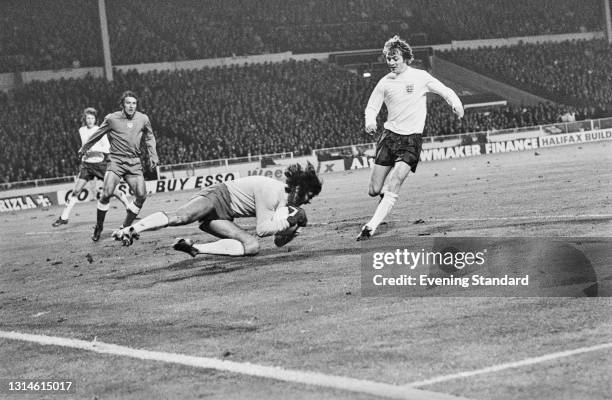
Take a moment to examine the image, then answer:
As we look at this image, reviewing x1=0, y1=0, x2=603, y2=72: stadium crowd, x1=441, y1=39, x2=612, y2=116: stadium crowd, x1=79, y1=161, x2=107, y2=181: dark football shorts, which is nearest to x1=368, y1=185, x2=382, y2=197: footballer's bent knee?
x1=79, y1=161, x2=107, y2=181: dark football shorts

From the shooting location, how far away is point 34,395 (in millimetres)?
5711

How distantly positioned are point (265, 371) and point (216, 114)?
38938mm

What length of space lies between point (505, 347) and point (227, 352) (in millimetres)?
1814

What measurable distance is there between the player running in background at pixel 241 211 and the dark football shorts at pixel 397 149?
8.60 ft

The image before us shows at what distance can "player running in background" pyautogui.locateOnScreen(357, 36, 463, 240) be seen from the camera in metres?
12.3

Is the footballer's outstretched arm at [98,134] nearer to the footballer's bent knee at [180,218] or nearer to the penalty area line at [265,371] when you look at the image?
the footballer's bent knee at [180,218]

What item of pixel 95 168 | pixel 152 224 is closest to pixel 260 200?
pixel 152 224

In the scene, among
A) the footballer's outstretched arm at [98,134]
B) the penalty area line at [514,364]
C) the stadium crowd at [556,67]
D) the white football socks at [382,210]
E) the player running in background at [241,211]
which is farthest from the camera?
the stadium crowd at [556,67]

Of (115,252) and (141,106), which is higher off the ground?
(141,106)

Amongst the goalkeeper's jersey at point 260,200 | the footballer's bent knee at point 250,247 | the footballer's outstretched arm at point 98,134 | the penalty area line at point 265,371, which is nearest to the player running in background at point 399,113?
the footballer's bent knee at point 250,247

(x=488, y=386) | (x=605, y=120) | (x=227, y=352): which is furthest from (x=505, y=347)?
(x=605, y=120)

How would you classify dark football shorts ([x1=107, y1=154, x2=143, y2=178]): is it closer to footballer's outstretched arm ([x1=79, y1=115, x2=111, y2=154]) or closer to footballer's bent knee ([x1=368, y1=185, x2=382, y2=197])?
footballer's outstretched arm ([x1=79, y1=115, x2=111, y2=154])

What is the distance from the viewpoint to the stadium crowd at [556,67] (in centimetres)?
5531

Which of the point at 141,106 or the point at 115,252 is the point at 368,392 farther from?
the point at 141,106
